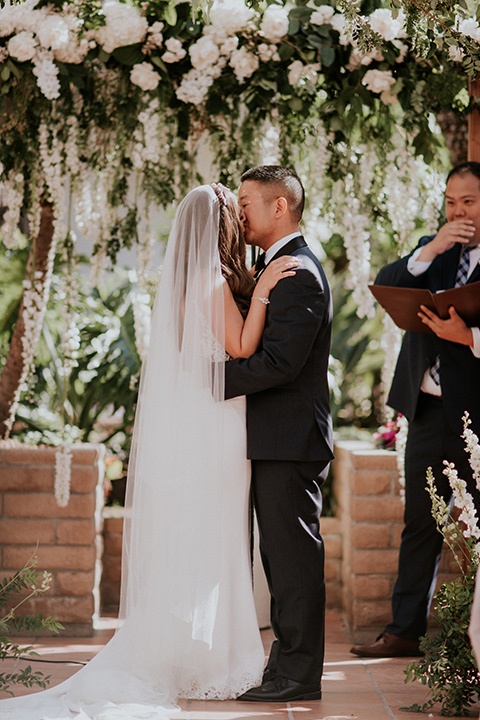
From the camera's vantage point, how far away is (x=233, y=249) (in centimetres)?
298

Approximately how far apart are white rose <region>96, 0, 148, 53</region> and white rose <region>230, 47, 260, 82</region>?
14.9 inches

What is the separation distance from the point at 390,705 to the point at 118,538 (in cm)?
172

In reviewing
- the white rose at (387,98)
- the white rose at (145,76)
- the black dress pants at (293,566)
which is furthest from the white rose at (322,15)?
the black dress pants at (293,566)

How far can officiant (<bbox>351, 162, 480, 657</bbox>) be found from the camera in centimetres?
323

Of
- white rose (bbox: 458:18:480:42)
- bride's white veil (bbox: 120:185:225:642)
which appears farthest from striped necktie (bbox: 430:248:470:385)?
bride's white veil (bbox: 120:185:225:642)

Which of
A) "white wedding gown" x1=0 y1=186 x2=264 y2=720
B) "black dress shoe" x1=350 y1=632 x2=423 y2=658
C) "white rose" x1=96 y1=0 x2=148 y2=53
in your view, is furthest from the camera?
"black dress shoe" x1=350 y1=632 x2=423 y2=658

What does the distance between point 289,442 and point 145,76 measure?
1.63m

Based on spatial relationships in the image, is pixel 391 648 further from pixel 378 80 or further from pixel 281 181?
pixel 378 80

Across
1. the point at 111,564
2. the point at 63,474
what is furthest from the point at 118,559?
the point at 63,474

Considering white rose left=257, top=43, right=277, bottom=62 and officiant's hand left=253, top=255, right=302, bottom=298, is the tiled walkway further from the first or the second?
white rose left=257, top=43, right=277, bottom=62

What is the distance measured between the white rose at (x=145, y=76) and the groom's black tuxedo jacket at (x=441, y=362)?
123 cm

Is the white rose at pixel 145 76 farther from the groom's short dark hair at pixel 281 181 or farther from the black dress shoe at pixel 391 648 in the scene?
the black dress shoe at pixel 391 648

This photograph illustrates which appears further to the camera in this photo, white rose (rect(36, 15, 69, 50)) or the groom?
white rose (rect(36, 15, 69, 50))

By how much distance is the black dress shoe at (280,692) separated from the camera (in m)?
2.84
